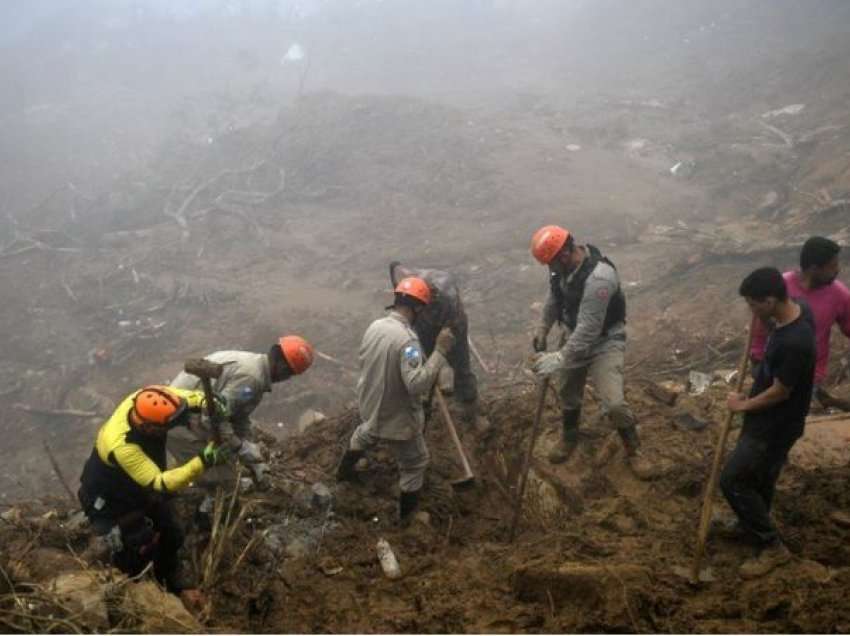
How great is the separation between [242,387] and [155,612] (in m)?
1.54

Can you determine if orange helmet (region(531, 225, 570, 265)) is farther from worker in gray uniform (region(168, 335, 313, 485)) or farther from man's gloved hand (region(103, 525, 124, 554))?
man's gloved hand (region(103, 525, 124, 554))

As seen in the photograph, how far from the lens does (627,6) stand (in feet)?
91.2

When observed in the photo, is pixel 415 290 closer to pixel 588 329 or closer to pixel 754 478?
pixel 588 329

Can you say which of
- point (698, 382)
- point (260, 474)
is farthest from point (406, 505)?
point (698, 382)

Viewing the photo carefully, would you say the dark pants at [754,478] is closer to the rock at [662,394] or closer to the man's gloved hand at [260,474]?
the rock at [662,394]

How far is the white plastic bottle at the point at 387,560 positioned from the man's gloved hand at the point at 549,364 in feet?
4.84

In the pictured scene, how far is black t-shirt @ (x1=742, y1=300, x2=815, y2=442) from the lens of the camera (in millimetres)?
2844

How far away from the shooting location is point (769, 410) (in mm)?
3055

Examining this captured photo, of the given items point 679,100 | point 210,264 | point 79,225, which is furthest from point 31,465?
point 679,100

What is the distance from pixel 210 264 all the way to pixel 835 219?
1177 centimetres

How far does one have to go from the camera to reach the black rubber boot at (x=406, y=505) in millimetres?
4129

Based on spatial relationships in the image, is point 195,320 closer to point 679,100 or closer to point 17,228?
point 17,228

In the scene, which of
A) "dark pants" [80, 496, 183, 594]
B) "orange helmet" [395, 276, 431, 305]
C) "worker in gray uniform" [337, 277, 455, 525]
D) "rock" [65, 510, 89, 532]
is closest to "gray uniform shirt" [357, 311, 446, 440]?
"worker in gray uniform" [337, 277, 455, 525]

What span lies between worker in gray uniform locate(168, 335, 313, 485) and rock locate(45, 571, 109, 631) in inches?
42.9
